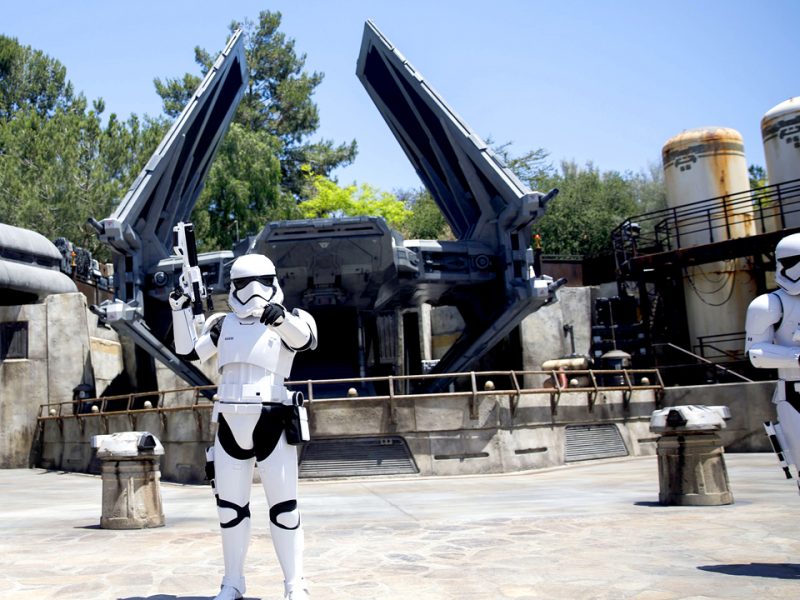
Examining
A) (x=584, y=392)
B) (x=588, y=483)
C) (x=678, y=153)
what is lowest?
(x=588, y=483)

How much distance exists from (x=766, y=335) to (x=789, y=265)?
1.72 ft

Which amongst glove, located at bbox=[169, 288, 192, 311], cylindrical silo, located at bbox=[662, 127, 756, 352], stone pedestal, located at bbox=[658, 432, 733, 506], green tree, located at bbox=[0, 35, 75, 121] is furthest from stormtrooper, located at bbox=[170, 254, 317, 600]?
green tree, located at bbox=[0, 35, 75, 121]

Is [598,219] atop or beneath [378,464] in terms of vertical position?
atop

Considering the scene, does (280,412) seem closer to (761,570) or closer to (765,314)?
(761,570)

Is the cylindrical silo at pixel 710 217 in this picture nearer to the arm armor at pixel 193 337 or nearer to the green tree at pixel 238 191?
the green tree at pixel 238 191

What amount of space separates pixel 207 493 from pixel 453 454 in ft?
14.6

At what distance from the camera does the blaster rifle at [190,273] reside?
6.02m

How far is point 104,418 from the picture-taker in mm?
18125

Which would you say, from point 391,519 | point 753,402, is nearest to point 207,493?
point 391,519

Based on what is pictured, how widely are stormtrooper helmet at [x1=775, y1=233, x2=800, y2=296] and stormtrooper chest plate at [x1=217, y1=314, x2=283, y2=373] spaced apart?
351cm

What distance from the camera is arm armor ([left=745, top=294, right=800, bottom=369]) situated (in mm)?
5809

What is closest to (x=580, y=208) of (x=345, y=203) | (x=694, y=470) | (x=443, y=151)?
(x=345, y=203)

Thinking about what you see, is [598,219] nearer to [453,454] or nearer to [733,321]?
[733,321]

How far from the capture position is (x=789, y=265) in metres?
6.04
